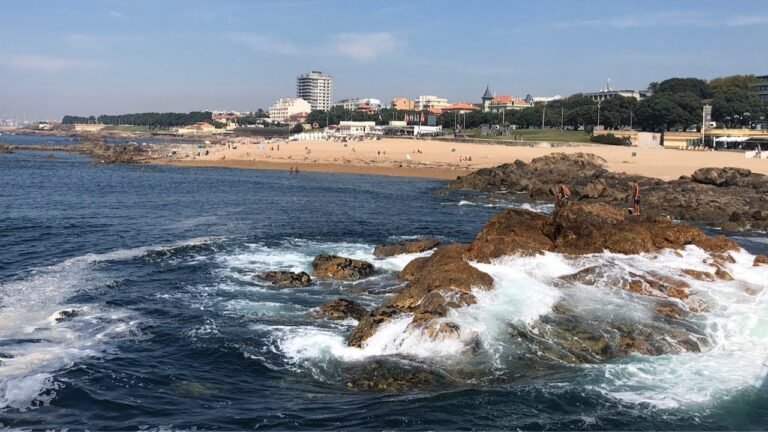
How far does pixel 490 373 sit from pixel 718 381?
16.0 ft

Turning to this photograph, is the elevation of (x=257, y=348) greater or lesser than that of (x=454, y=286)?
lesser

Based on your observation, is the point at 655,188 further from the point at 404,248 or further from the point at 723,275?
the point at 404,248

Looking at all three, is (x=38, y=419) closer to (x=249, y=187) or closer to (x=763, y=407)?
(x=763, y=407)

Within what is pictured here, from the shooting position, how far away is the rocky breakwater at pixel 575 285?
14867 millimetres

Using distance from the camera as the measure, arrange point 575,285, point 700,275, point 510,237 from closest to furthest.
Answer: point 575,285
point 700,275
point 510,237

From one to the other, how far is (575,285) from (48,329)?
595 inches

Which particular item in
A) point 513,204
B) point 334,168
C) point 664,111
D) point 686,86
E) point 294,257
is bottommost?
point 294,257

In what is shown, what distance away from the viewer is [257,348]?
15.3 meters

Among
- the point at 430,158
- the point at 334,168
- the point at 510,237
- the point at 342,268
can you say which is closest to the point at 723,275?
the point at 510,237

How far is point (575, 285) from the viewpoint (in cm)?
1869

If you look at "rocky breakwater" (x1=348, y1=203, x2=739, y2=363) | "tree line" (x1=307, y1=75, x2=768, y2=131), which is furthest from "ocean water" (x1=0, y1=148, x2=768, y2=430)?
"tree line" (x1=307, y1=75, x2=768, y2=131)

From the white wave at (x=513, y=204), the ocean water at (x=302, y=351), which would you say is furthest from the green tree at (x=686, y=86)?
the ocean water at (x=302, y=351)

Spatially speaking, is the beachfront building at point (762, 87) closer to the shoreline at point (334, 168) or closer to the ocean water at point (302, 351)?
the shoreline at point (334, 168)

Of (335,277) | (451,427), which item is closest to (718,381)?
(451,427)
